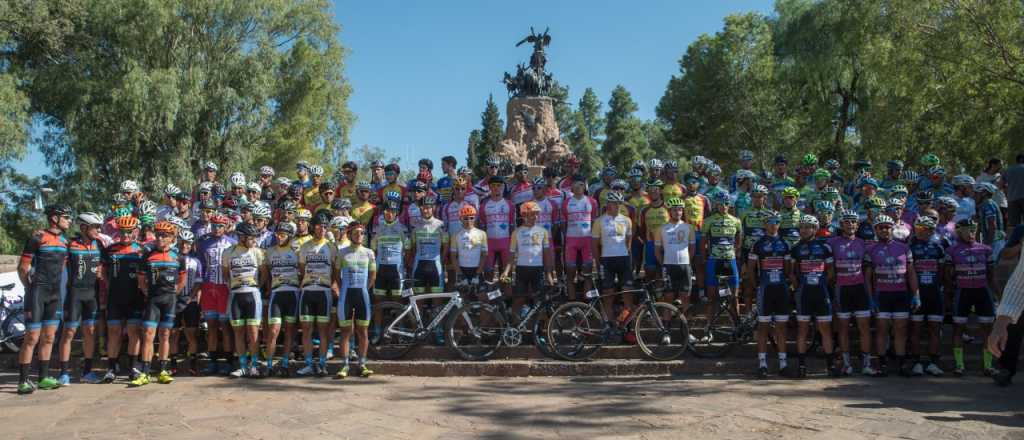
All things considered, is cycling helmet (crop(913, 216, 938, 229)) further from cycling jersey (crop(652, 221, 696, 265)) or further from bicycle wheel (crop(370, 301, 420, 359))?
bicycle wheel (crop(370, 301, 420, 359))

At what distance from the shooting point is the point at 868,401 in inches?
278

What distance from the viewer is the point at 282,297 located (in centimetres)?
870

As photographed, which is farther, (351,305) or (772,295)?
(351,305)

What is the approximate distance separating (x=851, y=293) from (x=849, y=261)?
382 mm

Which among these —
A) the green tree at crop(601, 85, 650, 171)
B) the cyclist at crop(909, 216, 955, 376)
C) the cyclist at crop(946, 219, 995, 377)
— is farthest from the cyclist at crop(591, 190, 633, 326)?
the green tree at crop(601, 85, 650, 171)

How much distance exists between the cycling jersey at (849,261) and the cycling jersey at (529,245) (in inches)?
143

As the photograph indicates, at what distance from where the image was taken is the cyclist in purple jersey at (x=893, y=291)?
8.34 metres

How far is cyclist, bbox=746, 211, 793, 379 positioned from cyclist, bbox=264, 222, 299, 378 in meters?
5.67

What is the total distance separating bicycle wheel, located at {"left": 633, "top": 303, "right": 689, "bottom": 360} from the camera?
8.80 meters

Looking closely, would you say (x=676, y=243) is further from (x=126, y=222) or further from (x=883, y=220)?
(x=126, y=222)

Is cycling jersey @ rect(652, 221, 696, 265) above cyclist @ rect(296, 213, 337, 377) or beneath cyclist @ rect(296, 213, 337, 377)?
above

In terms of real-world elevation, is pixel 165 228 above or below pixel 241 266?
above

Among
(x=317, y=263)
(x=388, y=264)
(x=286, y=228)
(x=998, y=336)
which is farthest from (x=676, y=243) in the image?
(x=998, y=336)

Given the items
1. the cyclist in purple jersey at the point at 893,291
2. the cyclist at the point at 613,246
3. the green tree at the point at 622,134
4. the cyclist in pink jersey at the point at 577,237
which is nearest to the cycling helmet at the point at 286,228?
the cyclist in pink jersey at the point at 577,237
